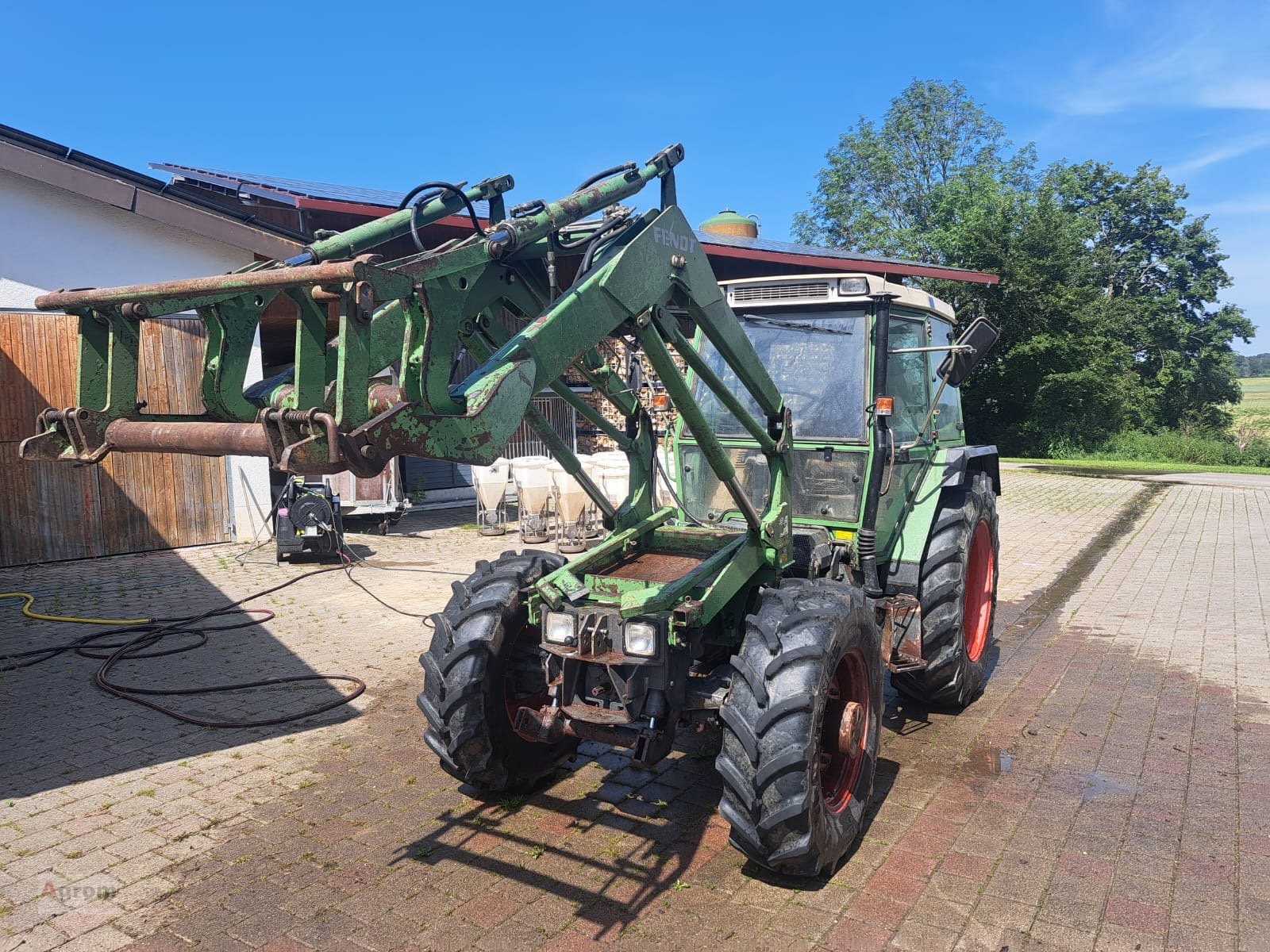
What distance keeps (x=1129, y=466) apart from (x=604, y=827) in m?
26.6

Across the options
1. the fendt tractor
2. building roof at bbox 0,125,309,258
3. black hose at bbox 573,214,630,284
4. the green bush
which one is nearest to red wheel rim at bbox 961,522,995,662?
the fendt tractor

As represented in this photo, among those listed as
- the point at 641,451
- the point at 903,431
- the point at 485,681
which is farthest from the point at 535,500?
the point at 485,681

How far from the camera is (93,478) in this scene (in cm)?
1061

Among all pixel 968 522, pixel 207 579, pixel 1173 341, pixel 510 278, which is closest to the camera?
pixel 510 278

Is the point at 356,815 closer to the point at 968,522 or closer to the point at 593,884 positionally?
the point at 593,884

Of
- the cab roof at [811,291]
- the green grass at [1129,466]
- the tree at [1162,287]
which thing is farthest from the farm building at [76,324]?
the tree at [1162,287]

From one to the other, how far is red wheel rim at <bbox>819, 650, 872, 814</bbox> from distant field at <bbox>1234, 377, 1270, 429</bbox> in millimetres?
42714

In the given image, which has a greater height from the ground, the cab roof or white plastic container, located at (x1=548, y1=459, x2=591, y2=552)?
the cab roof

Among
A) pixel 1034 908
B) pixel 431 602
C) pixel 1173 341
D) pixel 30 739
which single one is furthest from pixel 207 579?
pixel 1173 341

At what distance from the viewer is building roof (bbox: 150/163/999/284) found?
1209 cm

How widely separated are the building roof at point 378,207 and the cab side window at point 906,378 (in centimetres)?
701

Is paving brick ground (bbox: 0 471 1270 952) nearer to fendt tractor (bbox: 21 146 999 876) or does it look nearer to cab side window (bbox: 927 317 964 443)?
fendt tractor (bbox: 21 146 999 876)

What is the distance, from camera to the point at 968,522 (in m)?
5.59

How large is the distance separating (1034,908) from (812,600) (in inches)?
A: 55.6
